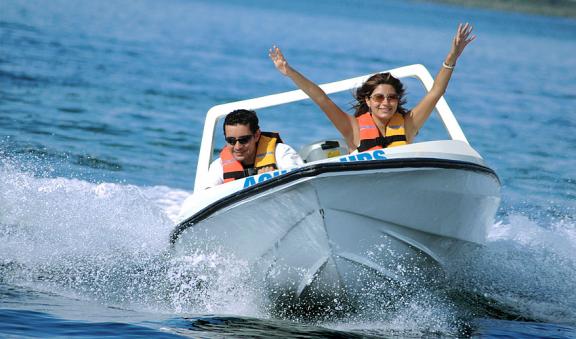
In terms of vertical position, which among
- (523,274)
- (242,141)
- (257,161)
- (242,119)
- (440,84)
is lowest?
(523,274)

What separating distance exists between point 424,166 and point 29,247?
3.46 metres

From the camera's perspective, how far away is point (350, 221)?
18.0 ft

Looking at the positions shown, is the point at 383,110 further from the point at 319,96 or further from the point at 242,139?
the point at 242,139

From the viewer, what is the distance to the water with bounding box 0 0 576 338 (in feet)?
19.8

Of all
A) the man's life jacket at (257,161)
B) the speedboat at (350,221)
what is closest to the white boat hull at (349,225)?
the speedboat at (350,221)

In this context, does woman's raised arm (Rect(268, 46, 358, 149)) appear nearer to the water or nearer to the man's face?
the man's face

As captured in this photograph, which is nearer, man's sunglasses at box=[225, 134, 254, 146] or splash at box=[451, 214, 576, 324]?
man's sunglasses at box=[225, 134, 254, 146]

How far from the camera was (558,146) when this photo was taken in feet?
49.0

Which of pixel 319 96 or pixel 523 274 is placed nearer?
pixel 319 96

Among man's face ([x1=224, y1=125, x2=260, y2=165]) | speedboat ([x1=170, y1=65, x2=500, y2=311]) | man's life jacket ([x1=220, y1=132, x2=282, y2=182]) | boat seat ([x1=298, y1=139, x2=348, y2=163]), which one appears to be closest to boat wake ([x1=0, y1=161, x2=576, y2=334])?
speedboat ([x1=170, y1=65, x2=500, y2=311])

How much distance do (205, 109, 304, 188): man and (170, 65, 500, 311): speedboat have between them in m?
0.32

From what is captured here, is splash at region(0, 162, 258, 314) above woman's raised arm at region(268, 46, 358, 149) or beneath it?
beneath

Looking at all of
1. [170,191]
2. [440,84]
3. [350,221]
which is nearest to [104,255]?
[350,221]

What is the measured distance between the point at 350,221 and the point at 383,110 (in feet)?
3.38
